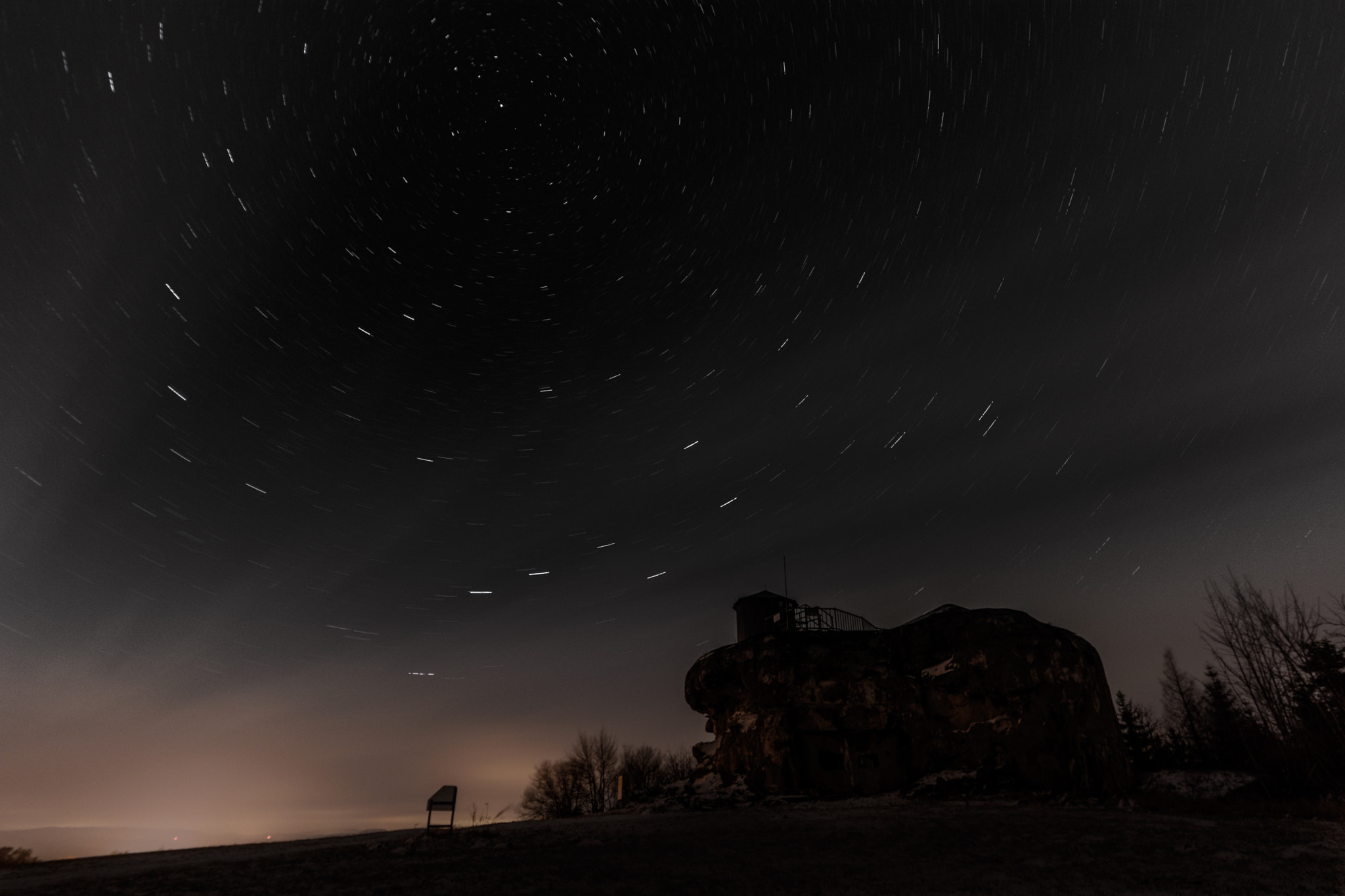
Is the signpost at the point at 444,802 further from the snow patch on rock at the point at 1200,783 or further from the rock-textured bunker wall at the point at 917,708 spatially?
the snow patch on rock at the point at 1200,783

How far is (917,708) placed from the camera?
30.2 m

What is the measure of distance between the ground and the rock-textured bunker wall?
4.28m

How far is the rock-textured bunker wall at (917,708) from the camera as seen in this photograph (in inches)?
1037

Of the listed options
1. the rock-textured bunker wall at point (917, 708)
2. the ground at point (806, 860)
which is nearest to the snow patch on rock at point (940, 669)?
the rock-textured bunker wall at point (917, 708)

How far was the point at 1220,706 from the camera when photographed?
147 ft

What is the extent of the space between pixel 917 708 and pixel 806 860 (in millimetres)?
16538

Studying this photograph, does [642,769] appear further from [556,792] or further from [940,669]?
[940,669]

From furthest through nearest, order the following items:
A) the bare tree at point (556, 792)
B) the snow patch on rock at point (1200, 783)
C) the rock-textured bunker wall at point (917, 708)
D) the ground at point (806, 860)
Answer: the bare tree at point (556, 792)
the snow patch on rock at point (1200, 783)
the rock-textured bunker wall at point (917, 708)
the ground at point (806, 860)

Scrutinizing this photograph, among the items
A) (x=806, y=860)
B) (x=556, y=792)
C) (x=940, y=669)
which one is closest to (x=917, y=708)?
(x=940, y=669)

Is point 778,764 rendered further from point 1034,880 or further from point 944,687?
point 1034,880

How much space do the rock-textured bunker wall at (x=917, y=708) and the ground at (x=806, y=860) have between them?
4.28 meters

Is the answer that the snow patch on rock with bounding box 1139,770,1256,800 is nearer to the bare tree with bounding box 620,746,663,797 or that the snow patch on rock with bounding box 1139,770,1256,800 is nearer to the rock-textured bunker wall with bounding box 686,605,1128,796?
the rock-textured bunker wall with bounding box 686,605,1128,796

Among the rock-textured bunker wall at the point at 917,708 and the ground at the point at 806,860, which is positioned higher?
the rock-textured bunker wall at the point at 917,708

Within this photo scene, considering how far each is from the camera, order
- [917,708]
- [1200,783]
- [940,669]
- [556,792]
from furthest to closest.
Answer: [556,792]
[1200,783]
[917,708]
[940,669]
